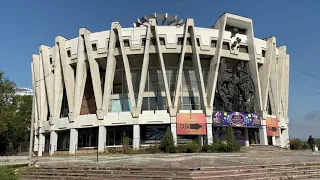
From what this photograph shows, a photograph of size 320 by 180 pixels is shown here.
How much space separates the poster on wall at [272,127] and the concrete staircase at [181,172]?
2775 cm

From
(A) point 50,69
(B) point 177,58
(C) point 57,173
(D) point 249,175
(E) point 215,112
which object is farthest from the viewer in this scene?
(A) point 50,69

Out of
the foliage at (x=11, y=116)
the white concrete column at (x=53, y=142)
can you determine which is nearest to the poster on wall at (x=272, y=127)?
the white concrete column at (x=53, y=142)

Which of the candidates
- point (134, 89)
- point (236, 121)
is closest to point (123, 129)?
point (134, 89)

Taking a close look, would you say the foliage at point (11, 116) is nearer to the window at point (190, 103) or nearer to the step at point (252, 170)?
the window at point (190, 103)

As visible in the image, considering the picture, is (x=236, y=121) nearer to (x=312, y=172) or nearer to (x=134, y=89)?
(x=134, y=89)

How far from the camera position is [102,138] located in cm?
3862

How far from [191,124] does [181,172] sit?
2636cm

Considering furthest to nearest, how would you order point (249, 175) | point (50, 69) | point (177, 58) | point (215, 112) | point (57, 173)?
point (50, 69), point (177, 58), point (215, 112), point (57, 173), point (249, 175)

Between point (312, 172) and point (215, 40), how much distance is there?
28.9 metres

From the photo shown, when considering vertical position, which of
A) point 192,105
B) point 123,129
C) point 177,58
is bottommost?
point 123,129

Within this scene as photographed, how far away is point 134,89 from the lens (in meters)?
43.4

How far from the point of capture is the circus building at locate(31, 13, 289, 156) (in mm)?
39312

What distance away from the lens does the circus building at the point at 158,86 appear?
39.3 m

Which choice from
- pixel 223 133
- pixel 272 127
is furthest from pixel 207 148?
pixel 272 127
